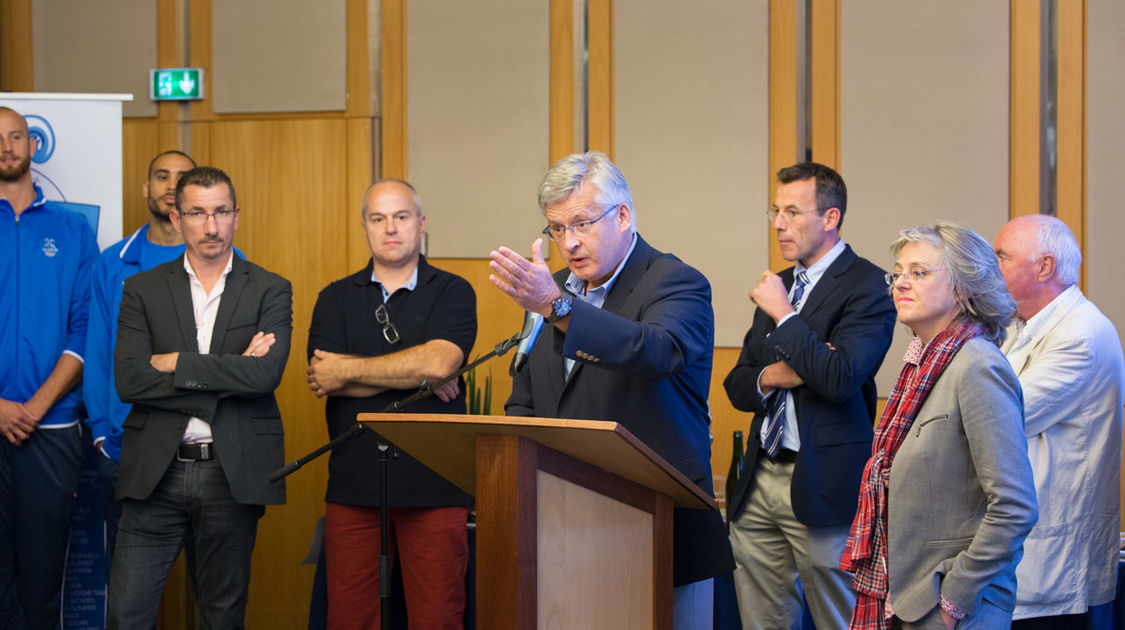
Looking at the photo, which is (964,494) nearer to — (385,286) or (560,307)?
(560,307)

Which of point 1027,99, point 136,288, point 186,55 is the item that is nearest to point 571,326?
point 136,288

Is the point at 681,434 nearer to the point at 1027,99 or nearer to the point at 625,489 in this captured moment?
the point at 625,489

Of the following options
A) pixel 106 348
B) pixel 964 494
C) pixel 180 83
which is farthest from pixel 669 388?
pixel 180 83

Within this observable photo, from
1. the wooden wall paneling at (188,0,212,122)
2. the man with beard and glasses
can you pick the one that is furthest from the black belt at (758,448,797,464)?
the wooden wall paneling at (188,0,212,122)

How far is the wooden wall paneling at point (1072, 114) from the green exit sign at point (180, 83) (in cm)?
413

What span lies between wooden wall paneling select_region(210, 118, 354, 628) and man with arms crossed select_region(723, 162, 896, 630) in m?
2.42

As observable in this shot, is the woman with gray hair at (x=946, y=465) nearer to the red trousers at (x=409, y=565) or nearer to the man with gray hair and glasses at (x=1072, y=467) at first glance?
the man with gray hair and glasses at (x=1072, y=467)

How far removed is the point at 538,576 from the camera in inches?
76.9

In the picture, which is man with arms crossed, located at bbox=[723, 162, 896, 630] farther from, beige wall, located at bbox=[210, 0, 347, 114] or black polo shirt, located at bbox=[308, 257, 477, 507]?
beige wall, located at bbox=[210, 0, 347, 114]

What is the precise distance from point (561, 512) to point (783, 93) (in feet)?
10.9

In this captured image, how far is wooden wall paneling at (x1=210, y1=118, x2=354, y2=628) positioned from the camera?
16.4ft

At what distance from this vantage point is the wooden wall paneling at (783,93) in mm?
4801

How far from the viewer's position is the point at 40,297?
4004mm

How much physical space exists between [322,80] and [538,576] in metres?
3.76
